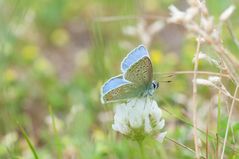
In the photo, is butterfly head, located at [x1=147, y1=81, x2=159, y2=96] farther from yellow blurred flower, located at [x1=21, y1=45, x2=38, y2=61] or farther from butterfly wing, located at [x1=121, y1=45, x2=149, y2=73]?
yellow blurred flower, located at [x1=21, y1=45, x2=38, y2=61]

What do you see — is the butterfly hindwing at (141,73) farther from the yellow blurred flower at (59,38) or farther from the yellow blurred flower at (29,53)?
the yellow blurred flower at (59,38)

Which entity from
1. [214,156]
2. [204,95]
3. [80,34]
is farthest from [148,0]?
[214,156]

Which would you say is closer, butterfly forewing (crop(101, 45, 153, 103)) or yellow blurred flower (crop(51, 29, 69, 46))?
butterfly forewing (crop(101, 45, 153, 103))

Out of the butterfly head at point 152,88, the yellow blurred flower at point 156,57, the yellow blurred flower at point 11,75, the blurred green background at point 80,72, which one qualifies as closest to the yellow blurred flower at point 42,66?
the blurred green background at point 80,72

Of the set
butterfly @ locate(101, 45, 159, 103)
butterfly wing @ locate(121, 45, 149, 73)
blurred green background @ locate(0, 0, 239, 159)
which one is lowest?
blurred green background @ locate(0, 0, 239, 159)

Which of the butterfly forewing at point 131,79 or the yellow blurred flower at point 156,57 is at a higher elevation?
the butterfly forewing at point 131,79

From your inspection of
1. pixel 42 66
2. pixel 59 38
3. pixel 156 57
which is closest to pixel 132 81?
pixel 156 57

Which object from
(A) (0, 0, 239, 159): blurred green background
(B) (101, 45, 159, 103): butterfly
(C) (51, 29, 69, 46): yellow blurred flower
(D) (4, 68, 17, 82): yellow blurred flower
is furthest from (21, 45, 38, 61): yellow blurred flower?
(B) (101, 45, 159, 103): butterfly

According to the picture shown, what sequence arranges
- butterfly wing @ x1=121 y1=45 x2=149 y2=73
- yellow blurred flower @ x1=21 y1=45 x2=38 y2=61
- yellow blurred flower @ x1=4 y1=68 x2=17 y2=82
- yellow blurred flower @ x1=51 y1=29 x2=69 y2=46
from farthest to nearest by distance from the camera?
1. yellow blurred flower @ x1=51 y1=29 x2=69 y2=46
2. yellow blurred flower @ x1=21 y1=45 x2=38 y2=61
3. yellow blurred flower @ x1=4 y1=68 x2=17 y2=82
4. butterfly wing @ x1=121 y1=45 x2=149 y2=73

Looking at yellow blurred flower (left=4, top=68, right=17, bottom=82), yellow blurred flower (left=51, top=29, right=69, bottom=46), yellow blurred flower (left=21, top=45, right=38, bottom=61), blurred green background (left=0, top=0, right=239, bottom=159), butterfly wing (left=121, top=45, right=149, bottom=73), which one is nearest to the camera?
butterfly wing (left=121, top=45, right=149, bottom=73)
